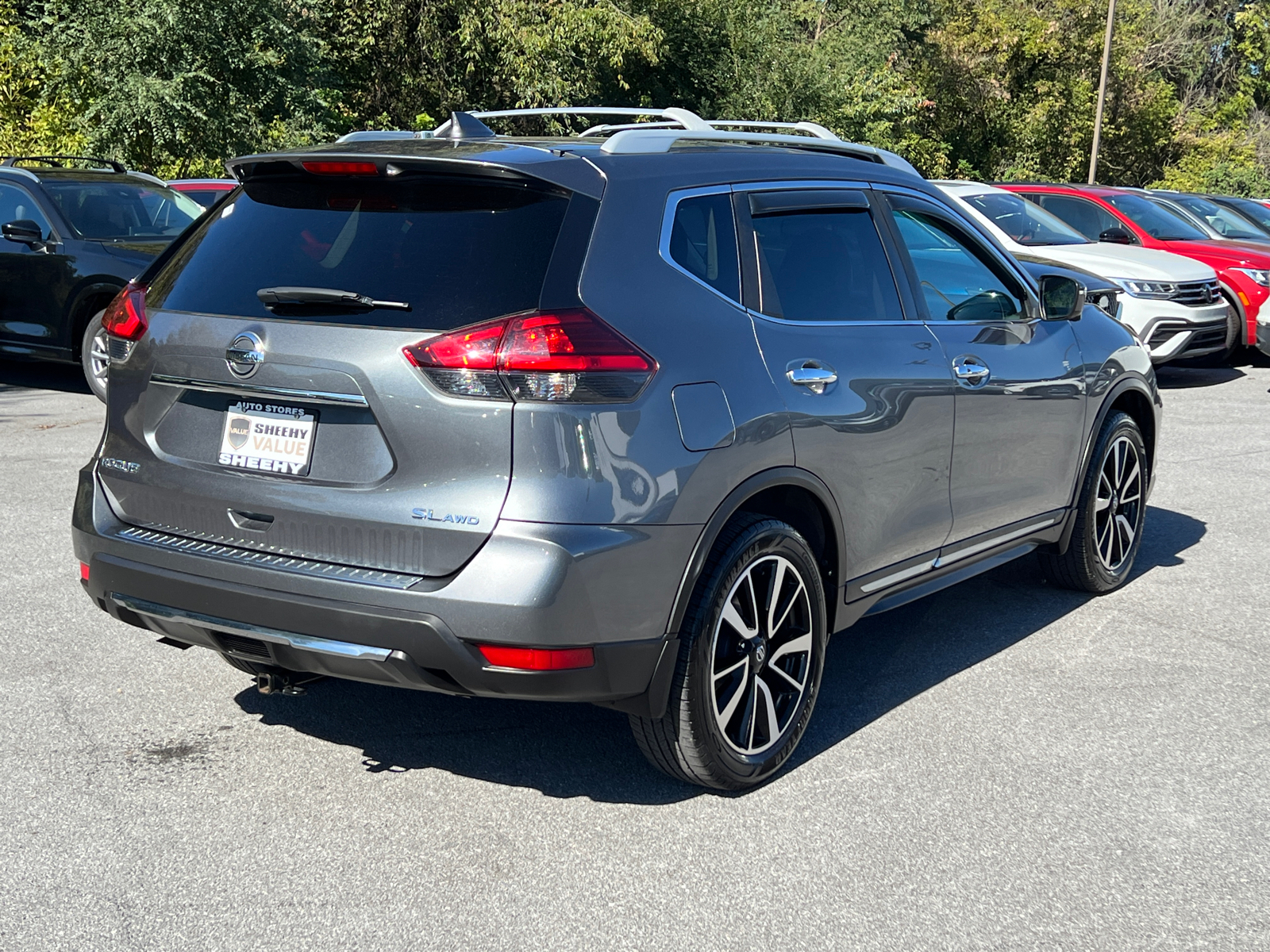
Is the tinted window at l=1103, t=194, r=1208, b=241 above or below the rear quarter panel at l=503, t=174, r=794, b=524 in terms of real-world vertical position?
below

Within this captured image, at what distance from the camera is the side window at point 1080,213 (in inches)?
559

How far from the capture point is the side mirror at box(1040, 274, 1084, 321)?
5320mm

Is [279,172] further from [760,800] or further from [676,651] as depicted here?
[760,800]

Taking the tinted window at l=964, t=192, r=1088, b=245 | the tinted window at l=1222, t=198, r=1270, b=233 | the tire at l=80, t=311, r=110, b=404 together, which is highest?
the tinted window at l=964, t=192, r=1088, b=245

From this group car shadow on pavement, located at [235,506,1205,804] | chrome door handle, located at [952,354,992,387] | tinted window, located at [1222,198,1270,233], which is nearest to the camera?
car shadow on pavement, located at [235,506,1205,804]

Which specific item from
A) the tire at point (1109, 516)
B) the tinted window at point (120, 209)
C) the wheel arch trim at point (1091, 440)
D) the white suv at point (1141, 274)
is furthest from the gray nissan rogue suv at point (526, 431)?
the white suv at point (1141, 274)

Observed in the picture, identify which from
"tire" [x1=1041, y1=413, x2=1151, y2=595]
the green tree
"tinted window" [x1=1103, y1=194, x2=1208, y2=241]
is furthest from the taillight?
the green tree

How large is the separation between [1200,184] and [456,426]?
144 feet

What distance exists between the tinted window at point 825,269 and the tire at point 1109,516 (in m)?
1.73

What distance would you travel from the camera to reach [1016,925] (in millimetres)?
3133

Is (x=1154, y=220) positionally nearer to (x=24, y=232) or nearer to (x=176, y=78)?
(x=24, y=232)

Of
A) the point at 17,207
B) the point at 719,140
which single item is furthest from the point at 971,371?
the point at 17,207

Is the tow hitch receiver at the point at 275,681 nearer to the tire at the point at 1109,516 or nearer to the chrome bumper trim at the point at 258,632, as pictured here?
the chrome bumper trim at the point at 258,632

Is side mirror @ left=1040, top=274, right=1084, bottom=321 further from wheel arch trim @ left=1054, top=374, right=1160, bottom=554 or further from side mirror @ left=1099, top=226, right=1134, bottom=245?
side mirror @ left=1099, top=226, right=1134, bottom=245
